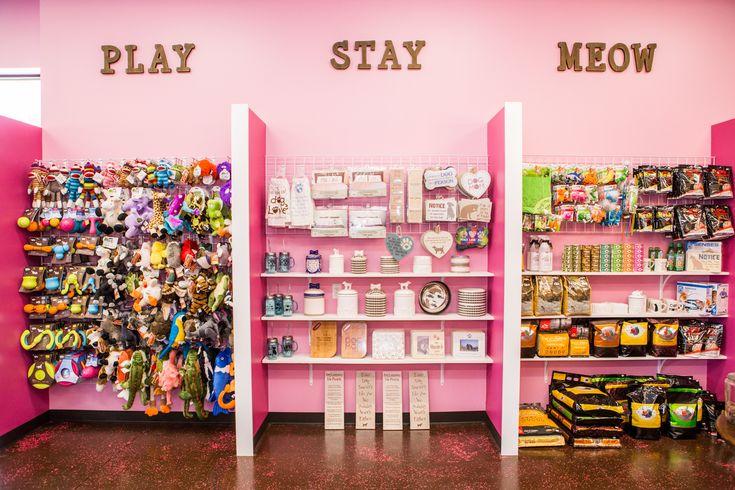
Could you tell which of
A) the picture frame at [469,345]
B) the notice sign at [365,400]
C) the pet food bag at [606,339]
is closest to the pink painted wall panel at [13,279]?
the notice sign at [365,400]

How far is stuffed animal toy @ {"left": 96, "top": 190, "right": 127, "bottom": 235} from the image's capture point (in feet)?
11.4

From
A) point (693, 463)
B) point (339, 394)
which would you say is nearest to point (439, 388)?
point (339, 394)

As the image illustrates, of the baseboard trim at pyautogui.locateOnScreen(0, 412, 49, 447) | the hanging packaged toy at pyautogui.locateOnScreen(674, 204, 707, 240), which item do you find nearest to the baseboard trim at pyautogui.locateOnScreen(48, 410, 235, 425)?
the baseboard trim at pyautogui.locateOnScreen(0, 412, 49, 447)

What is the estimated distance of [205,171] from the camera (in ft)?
11.3

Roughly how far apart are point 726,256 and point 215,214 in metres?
4.17

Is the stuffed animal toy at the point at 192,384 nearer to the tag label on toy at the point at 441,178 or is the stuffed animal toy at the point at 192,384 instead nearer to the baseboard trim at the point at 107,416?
the baseboard trim at the point at 107,416

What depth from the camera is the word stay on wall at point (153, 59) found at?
3648 millimetres

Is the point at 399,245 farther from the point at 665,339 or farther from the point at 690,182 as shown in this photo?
the point at 690,182

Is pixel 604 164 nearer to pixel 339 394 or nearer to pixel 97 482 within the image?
pixel 339 394

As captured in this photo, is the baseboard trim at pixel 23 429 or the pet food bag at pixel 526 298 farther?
the pet food bag at pixel 526 298

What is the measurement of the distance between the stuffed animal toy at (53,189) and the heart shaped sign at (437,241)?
3.01m

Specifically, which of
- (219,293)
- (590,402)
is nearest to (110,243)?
(219,293)

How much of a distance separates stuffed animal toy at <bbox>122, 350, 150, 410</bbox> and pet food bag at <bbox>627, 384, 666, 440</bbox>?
3853 millimetres

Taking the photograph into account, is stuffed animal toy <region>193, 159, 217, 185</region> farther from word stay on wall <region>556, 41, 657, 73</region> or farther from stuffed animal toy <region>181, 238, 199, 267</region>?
word stay on wall <region>556, 41, 657, 73</region>
